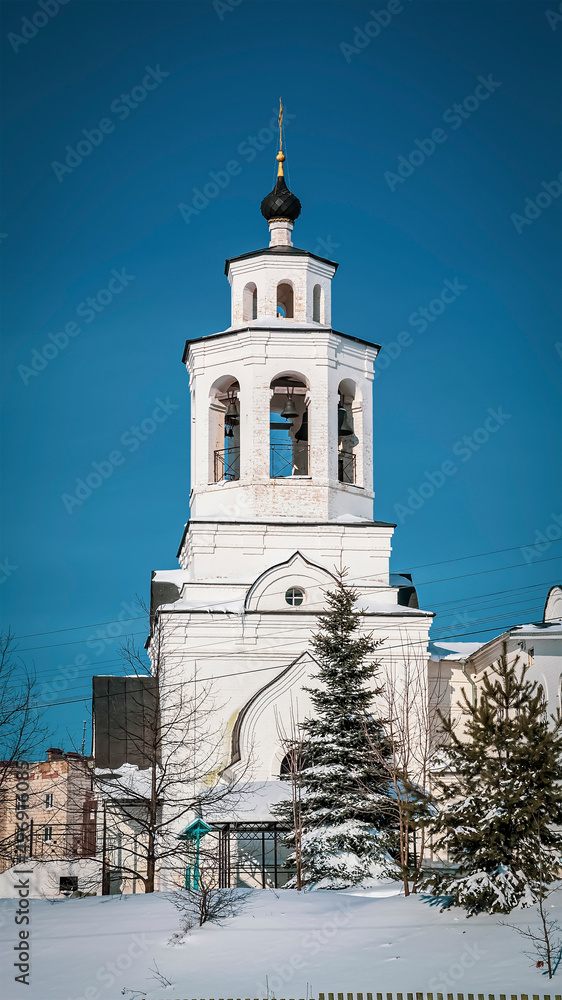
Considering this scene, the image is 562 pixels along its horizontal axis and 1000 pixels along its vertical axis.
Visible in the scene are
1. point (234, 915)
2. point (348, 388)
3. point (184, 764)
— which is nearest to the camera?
point (234, 915)

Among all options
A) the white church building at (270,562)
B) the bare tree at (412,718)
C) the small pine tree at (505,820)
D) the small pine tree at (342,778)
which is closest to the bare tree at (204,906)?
the small pine tree at (342,778)

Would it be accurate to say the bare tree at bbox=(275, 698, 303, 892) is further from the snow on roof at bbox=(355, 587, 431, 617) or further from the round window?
the snow on roof at bbox=(355, 587, 431, 617)

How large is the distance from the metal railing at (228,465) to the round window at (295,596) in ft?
9.01

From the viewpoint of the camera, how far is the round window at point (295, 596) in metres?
22.8

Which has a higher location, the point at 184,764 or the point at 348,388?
the point at 348,388

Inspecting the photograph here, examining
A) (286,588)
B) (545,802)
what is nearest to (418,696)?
A: (286,588)

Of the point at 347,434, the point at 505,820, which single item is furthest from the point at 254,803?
the point at 347,434

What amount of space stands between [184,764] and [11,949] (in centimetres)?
720

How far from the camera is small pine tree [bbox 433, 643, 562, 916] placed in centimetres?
1295

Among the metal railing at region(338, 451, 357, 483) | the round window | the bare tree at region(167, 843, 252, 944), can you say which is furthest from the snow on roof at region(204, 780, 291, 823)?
the metal railing at region(338, 451, 357, 483)

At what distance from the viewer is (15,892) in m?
22.5

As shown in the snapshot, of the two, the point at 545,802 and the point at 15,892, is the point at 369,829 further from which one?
the point at 15,892

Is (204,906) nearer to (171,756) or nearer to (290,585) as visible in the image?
(171,756)

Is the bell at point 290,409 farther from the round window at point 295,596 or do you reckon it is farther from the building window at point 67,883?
the building window at point 67,883
